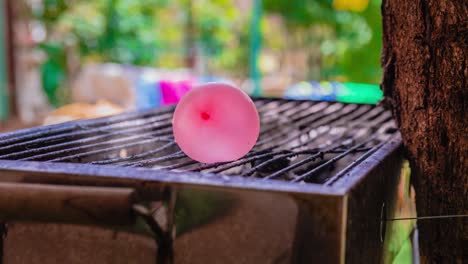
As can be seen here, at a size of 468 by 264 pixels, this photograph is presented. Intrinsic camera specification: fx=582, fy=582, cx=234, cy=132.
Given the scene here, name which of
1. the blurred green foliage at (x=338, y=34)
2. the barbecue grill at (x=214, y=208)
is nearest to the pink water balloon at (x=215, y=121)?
the barbecue grill at (x=214, y=208)

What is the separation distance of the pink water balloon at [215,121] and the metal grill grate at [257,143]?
79 millimetres

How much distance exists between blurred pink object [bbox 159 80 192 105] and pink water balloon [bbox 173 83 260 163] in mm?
4894

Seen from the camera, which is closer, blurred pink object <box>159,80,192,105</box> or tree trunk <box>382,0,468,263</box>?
tree trunk <box>382,0,468,263</box>

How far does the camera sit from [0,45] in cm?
1041

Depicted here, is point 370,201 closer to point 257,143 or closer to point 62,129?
point 257,143

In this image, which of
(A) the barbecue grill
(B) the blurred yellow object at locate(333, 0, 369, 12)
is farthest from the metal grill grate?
(B) the blurred yellow object at locate(333, 0, 369, 12)

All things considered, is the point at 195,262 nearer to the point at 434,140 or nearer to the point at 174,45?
the point at 434,140

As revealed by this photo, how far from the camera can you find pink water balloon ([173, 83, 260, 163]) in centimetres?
192

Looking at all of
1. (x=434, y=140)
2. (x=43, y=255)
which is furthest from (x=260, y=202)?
(x=434, y=140)

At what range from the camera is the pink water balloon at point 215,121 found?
192 cm

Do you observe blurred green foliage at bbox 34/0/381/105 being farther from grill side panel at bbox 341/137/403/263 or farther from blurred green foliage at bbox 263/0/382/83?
grill side panel at bbox 341/137/403/263

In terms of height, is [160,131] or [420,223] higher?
[160,131]

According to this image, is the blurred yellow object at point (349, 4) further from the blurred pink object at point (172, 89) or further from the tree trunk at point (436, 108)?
the tree trunk at point (436, 108)

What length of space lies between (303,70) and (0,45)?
5424 millimetres
